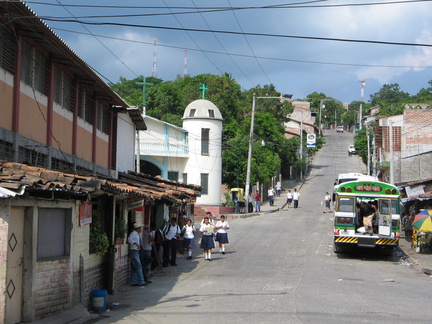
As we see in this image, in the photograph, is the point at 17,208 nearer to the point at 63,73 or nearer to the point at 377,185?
the point at 63,73

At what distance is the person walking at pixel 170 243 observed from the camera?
2162cm

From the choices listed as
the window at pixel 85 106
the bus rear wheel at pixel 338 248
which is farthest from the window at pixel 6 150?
the bus rear wheel at pixel 338 248

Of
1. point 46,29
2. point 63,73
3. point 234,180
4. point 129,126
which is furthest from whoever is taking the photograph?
point 234,180

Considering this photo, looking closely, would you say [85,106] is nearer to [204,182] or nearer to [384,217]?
[384,217]

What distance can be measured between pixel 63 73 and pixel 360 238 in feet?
42.6

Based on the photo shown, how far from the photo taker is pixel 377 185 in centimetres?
2373

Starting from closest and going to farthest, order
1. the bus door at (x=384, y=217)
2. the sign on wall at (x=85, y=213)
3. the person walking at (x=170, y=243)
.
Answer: the sign on wall at (x=85, y=213) → the person walking at (x=170, y=243) → the bus door at (x=384, y=217)

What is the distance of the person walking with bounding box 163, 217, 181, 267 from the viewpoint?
21.6 metres

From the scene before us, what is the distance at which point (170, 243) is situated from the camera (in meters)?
22.0

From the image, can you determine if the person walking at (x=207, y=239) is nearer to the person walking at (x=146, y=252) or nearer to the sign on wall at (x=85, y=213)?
the person walking at (x=146, y=252)

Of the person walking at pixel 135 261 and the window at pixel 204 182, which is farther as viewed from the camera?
the window at pixel 204 182

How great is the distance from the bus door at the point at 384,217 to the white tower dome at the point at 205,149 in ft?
69.3

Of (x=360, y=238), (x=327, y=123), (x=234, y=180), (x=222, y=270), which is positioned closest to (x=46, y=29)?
(x=222, y=270)

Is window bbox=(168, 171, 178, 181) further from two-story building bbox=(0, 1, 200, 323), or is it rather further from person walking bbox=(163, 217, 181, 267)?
two-story building bbox=(0, 1, 200, 323)
